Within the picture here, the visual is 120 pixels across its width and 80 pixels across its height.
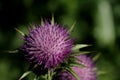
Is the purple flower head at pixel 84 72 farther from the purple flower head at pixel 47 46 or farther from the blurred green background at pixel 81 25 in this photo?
the blurred green background at pixel 81 25

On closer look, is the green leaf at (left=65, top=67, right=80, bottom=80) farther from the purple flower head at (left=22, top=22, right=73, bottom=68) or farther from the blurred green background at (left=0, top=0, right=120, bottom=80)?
the blurred green background at (left=0, top=0, right=120, bottom=80)

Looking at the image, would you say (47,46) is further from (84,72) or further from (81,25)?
(81,25)

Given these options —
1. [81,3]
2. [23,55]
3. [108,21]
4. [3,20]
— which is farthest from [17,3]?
[23,55]

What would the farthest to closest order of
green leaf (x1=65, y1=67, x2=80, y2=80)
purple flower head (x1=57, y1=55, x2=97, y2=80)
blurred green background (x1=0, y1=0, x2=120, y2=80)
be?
blurred green background (x1=0, y1=0, x2=120, y2=80) < purple flower head (x1=57, y1=55, x2=97, y2=80) < green leaf (x1=65, y1=67, x2=80, y2=80)

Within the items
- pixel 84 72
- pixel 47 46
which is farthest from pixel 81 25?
pixel 47 46

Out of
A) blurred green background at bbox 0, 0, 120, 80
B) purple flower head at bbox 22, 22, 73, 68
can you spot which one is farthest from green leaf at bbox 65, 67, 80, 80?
blurred green background at bbox 0, 0, 120, 80
